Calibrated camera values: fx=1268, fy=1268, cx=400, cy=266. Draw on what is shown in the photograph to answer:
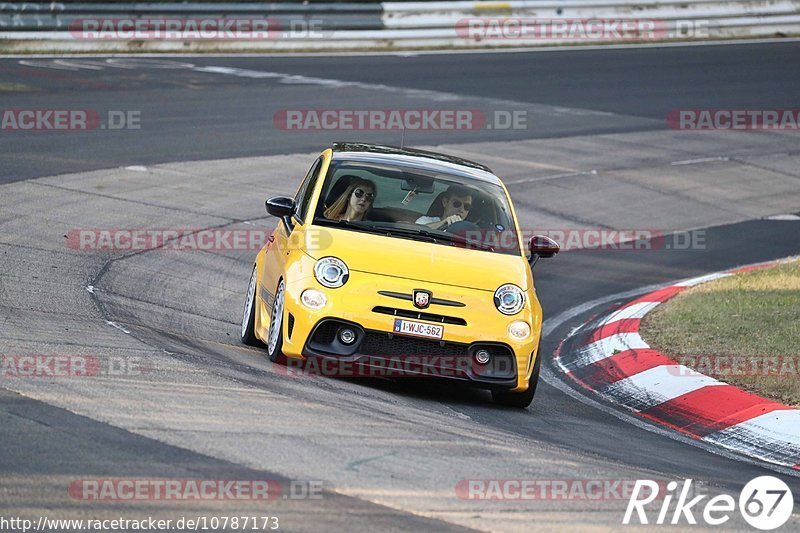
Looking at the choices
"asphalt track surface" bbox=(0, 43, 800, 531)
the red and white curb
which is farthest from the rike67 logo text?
the red and white curb

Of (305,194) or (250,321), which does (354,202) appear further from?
(250,321)

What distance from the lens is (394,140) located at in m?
19.4

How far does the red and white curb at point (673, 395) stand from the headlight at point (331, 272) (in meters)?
2.49

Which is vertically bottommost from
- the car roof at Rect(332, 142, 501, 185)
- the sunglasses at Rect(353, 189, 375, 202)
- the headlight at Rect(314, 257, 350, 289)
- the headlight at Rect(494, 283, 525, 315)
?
the headlight at Rect(494, 283, 525, 315)

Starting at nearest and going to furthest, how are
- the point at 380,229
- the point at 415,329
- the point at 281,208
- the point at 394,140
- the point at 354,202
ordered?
the point at 415,329
the point at 380,229
the point at 354,202
the point at 281,208
the point at 394,140

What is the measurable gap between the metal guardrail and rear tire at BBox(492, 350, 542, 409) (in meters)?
18.9

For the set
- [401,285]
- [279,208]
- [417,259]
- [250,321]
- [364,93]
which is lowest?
[250,321]

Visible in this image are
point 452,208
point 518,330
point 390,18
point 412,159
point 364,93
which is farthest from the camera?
point 390,18

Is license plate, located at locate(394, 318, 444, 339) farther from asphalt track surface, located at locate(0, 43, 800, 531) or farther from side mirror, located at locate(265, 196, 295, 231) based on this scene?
side mirror, located at locate(265, 196, 295, 231)

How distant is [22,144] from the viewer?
1711cm

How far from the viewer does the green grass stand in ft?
31.2

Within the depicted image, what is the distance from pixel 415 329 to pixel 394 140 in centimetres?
1148

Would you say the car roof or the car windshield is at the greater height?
the car roof

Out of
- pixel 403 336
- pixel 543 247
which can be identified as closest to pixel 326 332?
pixel 403 336
